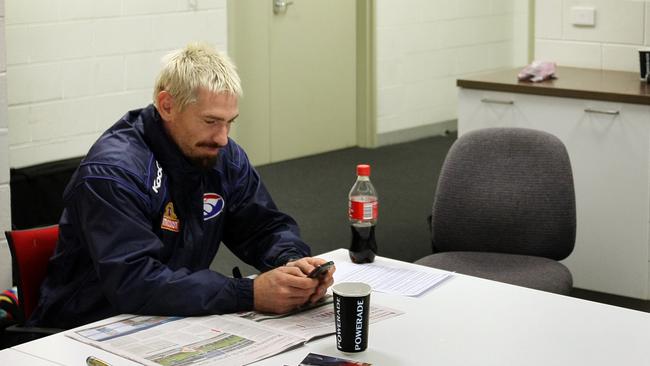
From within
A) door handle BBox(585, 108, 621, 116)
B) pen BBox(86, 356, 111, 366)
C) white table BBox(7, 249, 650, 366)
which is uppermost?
door handle BBox(585, 108, 621, 116)

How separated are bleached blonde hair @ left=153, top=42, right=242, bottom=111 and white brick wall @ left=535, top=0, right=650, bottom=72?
8.91 feet

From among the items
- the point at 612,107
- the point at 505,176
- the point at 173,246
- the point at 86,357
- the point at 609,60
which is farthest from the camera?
the point at 609,60

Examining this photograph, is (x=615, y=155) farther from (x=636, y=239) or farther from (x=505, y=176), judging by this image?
(x=505, y=176)

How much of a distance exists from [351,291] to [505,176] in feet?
4.96

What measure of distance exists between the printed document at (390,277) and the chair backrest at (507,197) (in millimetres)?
828

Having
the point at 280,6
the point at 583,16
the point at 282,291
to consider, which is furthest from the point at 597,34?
the point at 282,291

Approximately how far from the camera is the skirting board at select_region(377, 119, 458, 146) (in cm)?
726

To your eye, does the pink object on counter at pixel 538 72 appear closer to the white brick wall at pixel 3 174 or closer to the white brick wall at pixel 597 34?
the white brick wall at pixel 597 34

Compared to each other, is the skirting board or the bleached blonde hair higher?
the bleached blonde hair

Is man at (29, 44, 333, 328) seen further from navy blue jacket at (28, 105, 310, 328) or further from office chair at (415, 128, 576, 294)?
office chair at (415, 128, 576, 294)

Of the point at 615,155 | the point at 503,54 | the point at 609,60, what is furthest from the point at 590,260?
the point at 503,54

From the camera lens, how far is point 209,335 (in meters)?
2.13

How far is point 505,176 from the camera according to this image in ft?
11.3

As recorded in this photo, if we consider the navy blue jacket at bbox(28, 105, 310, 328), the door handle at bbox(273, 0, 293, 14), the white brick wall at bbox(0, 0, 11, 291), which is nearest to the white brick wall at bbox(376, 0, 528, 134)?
the door handle at bbox(273, 0, 293, 14)
